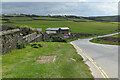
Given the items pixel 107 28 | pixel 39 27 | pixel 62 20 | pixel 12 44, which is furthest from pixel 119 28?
pixel 12 44

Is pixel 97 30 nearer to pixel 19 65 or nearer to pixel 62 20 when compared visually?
pixel 62 20

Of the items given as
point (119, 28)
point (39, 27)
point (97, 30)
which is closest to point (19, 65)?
point (39, 27)

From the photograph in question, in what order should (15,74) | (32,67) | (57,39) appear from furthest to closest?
(57,39) < (32,67) < (15,74)

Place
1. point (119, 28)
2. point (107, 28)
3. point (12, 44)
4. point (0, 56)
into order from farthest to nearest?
point (119, 28), point (107, 28), point (12, 44), point (0, 56)

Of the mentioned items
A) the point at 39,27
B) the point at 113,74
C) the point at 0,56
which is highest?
the point at 39,27

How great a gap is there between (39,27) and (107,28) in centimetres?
7963

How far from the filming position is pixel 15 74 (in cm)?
1038

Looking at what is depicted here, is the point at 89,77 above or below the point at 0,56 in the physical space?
below

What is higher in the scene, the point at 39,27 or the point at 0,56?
the point at 39,27

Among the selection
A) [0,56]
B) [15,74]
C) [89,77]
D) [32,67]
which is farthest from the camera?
[0,56]

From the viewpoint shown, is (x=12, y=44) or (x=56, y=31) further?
(x=56, y=31)

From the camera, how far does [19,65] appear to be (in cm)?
1269

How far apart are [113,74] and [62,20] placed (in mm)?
41102

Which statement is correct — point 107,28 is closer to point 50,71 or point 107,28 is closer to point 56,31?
point 56,31
